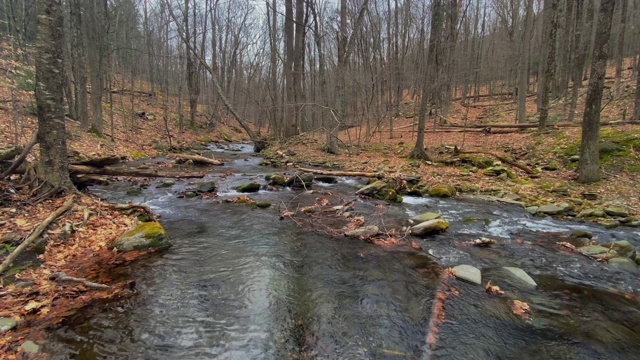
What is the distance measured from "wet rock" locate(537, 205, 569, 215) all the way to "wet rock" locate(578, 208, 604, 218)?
1.11ft

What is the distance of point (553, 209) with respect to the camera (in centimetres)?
823

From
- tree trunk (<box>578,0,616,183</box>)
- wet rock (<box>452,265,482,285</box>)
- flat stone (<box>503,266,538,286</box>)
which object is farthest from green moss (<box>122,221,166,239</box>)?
tree trunk (<box>578,0,616,183</box>)

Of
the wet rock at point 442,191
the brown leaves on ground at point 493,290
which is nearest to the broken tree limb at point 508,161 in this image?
the wet rock at point 442,191

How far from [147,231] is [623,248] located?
865 cm

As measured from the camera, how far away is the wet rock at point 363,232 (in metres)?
6.91

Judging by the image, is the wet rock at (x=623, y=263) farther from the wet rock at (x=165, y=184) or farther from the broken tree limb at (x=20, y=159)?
the wet rock at (x=165, y=184)

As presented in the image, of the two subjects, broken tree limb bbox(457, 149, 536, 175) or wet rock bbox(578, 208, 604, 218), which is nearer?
wet rock bbox(578, 208, 604, 218)

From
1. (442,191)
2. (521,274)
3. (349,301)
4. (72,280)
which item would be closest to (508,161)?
(442,191)

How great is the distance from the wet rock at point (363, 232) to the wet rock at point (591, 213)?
16.8 feet

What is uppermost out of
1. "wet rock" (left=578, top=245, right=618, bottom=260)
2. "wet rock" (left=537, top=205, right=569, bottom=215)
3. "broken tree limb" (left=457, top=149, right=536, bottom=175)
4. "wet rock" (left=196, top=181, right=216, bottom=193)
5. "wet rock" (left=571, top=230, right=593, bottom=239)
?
"broken tree limb" (left=457, top=149, right=536, bottom=175)

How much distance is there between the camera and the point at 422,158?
47.3ft

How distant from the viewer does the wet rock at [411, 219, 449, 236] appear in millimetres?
6988

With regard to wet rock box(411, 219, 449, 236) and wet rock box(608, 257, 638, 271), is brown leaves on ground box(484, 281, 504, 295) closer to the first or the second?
wet rock box(411, 219, 449, 236)

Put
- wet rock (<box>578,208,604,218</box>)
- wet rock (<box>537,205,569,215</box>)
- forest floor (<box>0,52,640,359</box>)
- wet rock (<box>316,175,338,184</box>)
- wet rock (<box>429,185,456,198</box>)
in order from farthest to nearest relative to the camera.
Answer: wet rock (<box>316,175,338,184</box>) < wet rock (<box>429,185,456,198</box>) < wet rock (<box>537,205,569,215</box>) < wet rock (<box>578,208,604,218</box>) < forest floor (<box>0,52,640,359</box>)
